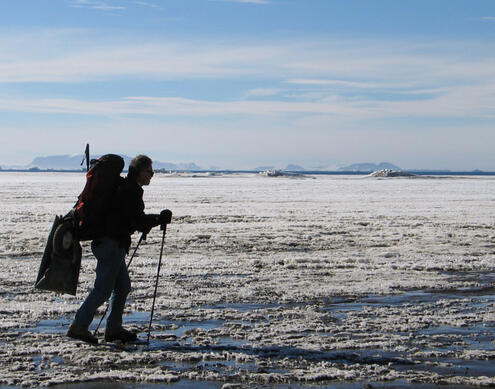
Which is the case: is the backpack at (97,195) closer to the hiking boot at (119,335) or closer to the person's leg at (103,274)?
the person's leg at (103,274)

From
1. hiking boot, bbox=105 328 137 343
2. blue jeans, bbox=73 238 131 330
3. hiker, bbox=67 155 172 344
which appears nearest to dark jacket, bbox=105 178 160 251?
hiker, bbox=67 155 172 344

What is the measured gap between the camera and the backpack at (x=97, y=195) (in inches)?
245

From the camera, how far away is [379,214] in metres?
23.0

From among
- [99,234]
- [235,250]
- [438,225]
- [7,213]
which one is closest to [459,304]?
[99,234]

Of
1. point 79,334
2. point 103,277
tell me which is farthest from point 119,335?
point 103,277

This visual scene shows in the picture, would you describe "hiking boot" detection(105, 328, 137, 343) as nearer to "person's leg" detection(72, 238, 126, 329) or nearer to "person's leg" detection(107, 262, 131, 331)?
"person's leg" detection(107, 262, 131, 331)

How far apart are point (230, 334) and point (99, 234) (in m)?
1.81

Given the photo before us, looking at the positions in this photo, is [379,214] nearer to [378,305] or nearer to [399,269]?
[399,269]

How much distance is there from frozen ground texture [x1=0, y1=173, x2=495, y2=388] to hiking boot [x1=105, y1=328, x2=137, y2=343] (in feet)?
0.57

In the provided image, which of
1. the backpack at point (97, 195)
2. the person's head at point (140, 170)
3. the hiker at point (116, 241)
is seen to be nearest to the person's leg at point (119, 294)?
the hiker at point (116, 241)

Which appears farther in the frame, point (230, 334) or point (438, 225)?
point (438, 225)

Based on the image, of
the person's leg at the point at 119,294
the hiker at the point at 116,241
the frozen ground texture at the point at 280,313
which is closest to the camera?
the frozen ground texture at the point at 280,313

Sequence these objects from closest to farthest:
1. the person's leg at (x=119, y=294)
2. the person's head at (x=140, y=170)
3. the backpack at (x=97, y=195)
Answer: the backpack at (x=97, y=195) < the person's head at (x=140, y=170) < the person's leg at (x=119, y=294)

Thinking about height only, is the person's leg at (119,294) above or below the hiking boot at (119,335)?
above
